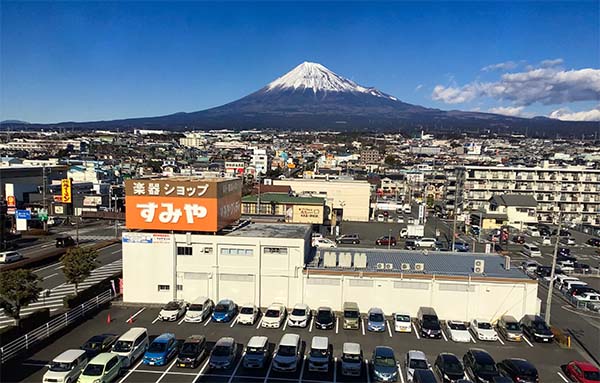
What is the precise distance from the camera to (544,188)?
46469 millimetres

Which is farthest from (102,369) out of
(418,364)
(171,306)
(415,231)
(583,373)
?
(415,231)

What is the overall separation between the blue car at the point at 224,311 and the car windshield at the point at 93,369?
5405mm

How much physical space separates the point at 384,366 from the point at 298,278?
616 centimetres

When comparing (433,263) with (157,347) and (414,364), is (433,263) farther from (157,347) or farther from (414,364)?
(157,347)

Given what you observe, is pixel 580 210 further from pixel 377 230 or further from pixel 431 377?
pixel 431 377

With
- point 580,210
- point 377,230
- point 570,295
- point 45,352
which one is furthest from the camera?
point 580,210

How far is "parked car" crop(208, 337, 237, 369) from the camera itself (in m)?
12.7

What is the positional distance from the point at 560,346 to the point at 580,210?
3744 cm

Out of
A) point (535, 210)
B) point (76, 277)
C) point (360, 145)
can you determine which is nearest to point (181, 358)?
point (76, 277)

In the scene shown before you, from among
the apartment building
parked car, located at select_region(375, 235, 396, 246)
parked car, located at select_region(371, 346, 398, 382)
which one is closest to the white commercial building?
parked car, located at select_region(371, 346, 398, 382)

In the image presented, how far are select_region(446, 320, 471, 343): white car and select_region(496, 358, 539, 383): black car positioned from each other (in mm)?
2173

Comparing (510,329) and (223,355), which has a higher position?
(223,355)

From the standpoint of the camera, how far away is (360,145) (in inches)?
6658

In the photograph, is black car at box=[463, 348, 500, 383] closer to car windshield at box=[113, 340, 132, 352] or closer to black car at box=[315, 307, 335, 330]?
black car at box=[315, 307, 335, 330]
